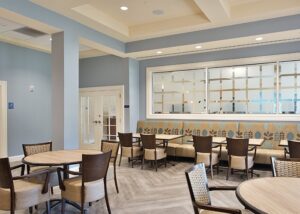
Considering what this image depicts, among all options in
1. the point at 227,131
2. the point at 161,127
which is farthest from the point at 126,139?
the point at 227,131

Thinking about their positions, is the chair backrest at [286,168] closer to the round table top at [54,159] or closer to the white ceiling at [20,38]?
the round table top at [54,159]

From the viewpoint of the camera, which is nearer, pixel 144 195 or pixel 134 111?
pixel 144 195

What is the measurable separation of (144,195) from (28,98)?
4.65m

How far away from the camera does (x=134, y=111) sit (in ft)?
23.3

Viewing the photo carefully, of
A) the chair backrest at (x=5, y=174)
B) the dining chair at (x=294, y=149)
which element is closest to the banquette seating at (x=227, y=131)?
the dining chair at (x=294, y=149)

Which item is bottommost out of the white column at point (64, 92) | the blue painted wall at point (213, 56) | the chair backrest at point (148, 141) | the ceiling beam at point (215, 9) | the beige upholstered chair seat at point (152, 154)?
the beige upholstered chair seat at point (152, 154)

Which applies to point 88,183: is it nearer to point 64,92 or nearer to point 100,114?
point 64,92

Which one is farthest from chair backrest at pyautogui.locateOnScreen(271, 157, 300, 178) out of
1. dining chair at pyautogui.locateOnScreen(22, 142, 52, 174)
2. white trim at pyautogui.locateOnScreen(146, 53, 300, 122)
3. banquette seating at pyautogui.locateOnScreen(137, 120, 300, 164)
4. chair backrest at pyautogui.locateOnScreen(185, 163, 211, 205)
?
white trim at pyautogui.locateOnScreen(146, 53, 300, 122)

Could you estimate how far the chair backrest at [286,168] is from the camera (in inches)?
99.0

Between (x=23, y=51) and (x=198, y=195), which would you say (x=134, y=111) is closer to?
(x=23, y=51)

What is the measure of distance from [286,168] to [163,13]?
3.88m

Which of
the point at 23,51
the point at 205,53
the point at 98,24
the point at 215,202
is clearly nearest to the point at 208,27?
the point at 205,53

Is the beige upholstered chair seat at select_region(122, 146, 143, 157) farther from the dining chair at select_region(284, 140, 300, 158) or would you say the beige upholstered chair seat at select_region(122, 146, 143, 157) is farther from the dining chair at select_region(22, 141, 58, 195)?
the dining chair at select_region(284, 140, 300, 158)

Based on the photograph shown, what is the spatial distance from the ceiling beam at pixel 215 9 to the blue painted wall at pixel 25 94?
4944 mm
